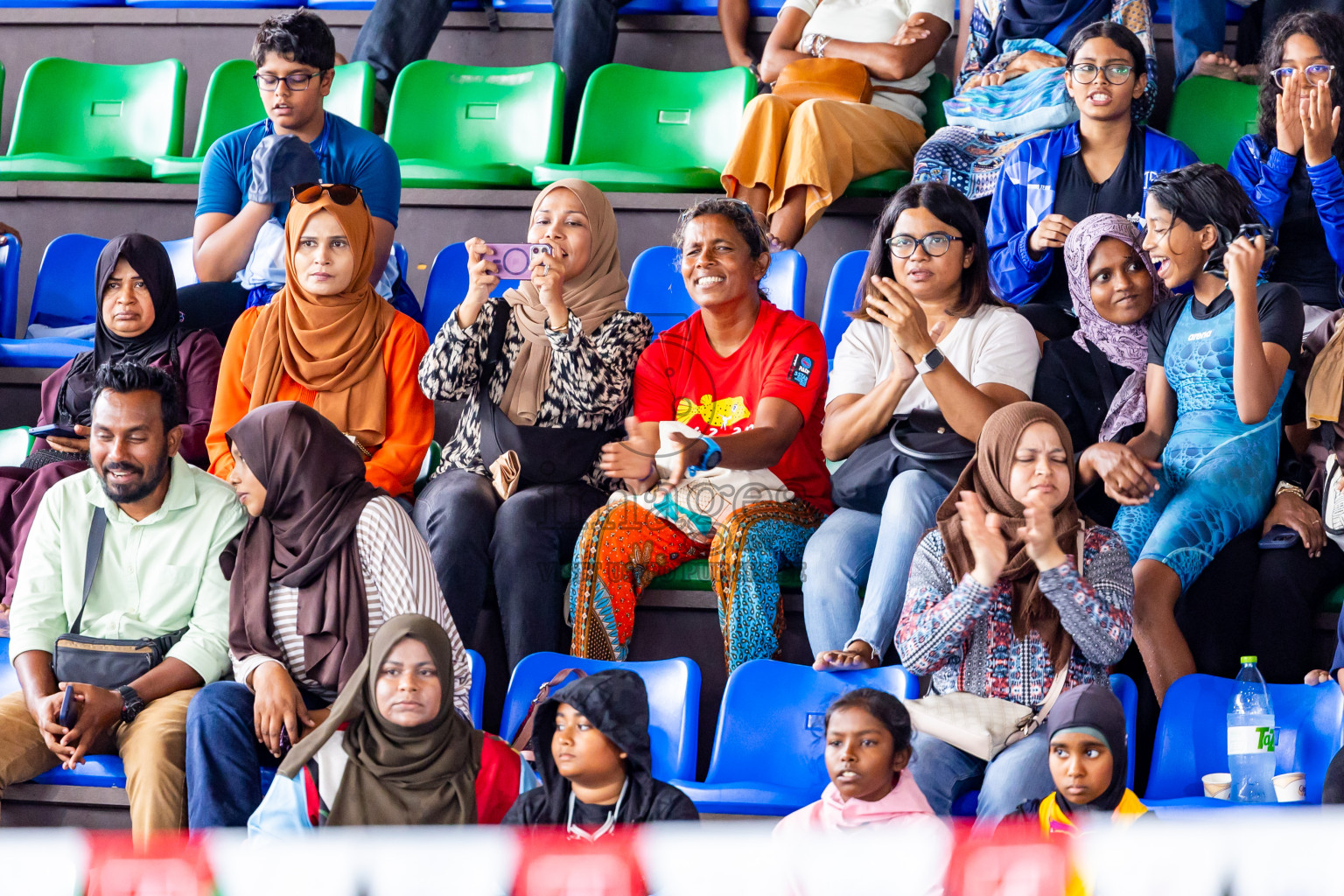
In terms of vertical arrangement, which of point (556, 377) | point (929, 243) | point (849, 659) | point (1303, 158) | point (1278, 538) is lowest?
point (849, 659)

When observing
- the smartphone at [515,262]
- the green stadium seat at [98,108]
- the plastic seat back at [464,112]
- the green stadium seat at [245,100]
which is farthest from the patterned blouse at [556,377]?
the green stadium seat at [98,108]

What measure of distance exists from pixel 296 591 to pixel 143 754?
398 mm

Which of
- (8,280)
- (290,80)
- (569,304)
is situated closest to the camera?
(569,304)

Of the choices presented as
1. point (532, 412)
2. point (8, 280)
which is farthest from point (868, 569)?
point (8, 280)

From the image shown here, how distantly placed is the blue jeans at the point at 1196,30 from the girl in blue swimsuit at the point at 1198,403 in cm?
141

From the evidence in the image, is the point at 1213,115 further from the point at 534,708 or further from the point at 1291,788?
the point at 534,708

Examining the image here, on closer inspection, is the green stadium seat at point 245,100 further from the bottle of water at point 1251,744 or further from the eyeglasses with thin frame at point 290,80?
the bottle of water at point 1251,744

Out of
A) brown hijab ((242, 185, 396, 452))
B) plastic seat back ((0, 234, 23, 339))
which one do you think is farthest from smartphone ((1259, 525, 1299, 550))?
plastic seat back ((0, 234, 23, 339))

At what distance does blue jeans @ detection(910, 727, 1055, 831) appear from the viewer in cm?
234

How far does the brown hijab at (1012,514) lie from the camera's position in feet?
8.36

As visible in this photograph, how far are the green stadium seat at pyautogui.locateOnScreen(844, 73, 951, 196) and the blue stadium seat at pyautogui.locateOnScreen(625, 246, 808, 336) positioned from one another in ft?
1.29

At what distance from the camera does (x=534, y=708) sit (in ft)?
7.84

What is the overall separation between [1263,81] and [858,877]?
2.47m

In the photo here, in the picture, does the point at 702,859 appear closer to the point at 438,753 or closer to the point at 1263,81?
the point at 438,753
